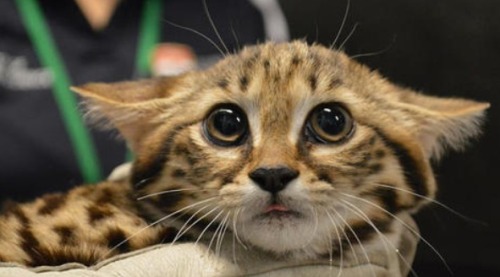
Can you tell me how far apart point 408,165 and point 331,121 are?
140 mm

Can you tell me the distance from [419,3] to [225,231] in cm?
96

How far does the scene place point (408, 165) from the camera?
35.9 inches

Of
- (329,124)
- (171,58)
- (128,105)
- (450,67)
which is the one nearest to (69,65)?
(171,58)

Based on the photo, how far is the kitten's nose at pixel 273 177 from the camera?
0.75 m

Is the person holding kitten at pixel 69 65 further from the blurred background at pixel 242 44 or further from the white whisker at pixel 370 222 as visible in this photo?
the white whisker at pixel 370 222

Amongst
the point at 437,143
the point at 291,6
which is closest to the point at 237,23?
the point at 291,6

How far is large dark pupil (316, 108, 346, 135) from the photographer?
85 centimetres

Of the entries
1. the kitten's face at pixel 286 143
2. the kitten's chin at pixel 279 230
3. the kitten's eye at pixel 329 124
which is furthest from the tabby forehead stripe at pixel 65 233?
the kitten's eye at pixel 329 124

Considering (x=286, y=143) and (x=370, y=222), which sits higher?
(x=286, y=143)

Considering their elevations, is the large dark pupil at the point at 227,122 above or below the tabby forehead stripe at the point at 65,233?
above

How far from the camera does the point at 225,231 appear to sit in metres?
0.85

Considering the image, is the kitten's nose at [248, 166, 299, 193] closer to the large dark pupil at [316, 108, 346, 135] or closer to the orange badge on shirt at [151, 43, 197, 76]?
the large dark pupil at [316, 108, 346, 135]

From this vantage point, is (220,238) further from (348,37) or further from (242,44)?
(242,44)

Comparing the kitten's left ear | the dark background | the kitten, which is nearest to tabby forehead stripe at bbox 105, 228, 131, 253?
the kitten
